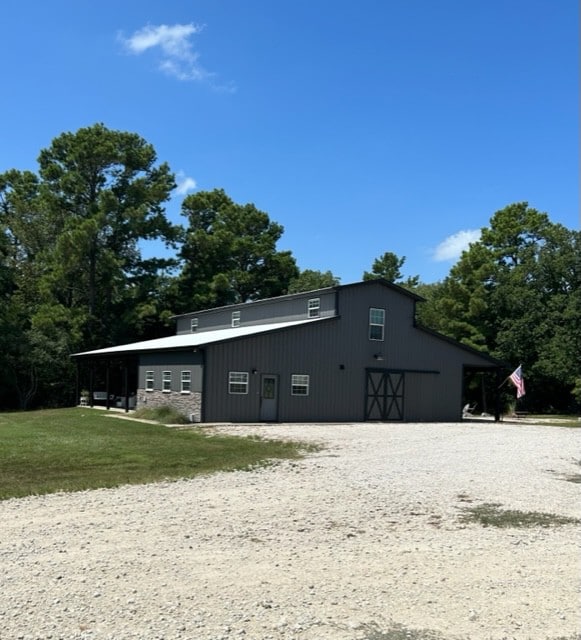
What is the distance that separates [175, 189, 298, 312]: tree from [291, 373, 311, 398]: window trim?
2130cm

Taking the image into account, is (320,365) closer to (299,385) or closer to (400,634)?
(299,385)

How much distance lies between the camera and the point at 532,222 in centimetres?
4650

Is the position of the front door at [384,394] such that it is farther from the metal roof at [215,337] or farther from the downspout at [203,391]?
the downspout at [203,391]

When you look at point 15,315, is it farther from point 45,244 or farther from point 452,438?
point 452,438

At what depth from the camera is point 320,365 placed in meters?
26.5

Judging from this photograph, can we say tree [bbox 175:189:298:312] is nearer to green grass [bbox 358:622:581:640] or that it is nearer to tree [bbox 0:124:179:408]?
tree [bbox 0:124:179:408]

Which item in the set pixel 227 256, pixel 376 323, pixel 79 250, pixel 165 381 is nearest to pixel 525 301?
pixel 376 323

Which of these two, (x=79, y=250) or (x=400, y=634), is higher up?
(x=79, y=250)

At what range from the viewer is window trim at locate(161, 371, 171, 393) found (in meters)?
26.4

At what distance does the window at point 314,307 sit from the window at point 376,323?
2300 millimetres

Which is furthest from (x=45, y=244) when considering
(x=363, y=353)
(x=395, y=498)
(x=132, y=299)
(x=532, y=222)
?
(x=395, y=498)

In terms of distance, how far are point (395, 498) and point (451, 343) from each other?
2230 cm

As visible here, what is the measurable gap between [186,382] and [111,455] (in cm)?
1158

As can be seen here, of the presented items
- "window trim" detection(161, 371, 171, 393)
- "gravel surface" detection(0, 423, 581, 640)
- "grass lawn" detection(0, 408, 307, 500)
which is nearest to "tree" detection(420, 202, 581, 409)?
"window trim" detection(161, 371, 171, 393)
